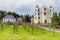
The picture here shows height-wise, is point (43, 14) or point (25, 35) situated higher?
point (43, 14)

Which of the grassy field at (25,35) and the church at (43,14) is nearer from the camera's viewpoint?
the grassy field at (25,35)

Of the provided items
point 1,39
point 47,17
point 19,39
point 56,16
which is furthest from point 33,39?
point 47,17

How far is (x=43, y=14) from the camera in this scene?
8575 cm

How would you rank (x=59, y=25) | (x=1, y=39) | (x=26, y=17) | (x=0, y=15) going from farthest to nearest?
(x=26, y=17), (x=0, y=15), (x=59, y=25), (x=1, y=39)

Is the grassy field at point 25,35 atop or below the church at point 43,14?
below

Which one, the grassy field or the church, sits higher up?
the church

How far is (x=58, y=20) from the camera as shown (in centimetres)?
6494

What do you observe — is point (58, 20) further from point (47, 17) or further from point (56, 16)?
point (47, 17)

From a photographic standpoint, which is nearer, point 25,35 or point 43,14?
point 25,35

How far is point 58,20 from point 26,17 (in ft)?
145

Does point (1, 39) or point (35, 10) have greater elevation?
point (35, 10)

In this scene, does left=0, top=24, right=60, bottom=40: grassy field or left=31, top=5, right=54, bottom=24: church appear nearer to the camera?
left=0, top=24, right=60, bottom=40: grassy field

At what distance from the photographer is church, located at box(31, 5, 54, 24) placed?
84062 millimetres

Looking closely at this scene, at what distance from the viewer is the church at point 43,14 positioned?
276ft
